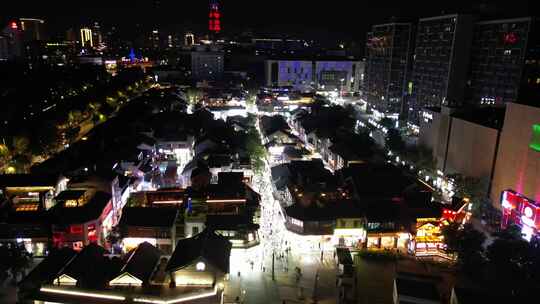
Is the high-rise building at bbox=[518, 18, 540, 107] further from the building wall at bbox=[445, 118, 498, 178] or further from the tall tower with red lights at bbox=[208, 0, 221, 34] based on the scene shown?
the tall tower with red lights at bbox=[208, 0, 221, 34]

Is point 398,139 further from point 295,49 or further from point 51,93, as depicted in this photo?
point 295,49

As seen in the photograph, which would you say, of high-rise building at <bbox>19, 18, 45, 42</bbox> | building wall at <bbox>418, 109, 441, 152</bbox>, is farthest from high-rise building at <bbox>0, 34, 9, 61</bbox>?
building wall at <bbox>418, 109, 441, 152</bbox>

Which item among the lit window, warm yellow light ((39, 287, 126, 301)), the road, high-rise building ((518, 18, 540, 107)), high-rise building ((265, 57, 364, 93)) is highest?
high-rise building ((518, 18, 540, 107))

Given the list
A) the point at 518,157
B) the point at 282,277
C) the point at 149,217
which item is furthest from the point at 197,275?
the point at 518,157

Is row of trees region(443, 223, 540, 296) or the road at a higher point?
row of trees region(443, 223, 540, 296)

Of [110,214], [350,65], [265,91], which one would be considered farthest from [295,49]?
[110,214]

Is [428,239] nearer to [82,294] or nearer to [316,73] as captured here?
[82,294]

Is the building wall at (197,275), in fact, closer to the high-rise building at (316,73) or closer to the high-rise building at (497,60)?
the high-rise building at (497,60)
